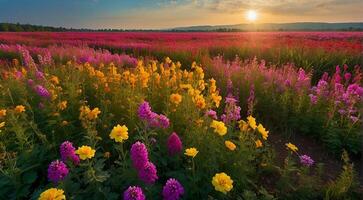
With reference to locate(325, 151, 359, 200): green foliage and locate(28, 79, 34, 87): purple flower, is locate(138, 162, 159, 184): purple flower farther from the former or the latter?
locate(28, 79, 34, 87): purple flower

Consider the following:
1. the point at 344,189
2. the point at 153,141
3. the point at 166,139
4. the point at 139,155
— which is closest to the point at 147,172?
the point at 139,155

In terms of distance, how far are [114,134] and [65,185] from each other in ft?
1.56

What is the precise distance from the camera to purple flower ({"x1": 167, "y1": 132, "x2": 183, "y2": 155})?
9.07 ft

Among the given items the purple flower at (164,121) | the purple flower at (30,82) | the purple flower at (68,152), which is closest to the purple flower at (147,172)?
the purple flower at (68,152)

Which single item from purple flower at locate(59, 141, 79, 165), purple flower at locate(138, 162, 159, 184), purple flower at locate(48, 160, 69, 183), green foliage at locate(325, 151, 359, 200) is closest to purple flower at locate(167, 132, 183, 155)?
purple flower at locate(138, 162, 159, 184)

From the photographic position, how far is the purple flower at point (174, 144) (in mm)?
2764

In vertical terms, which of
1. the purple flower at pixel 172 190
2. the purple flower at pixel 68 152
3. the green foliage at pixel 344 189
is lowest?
the green foliage at pixel 344 189

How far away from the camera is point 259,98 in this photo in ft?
18.0

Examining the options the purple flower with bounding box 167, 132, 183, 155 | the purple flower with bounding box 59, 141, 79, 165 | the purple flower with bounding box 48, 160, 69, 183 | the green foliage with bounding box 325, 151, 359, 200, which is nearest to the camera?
the purple flower with bounding box 48, 160, 69, 183

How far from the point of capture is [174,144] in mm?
2789

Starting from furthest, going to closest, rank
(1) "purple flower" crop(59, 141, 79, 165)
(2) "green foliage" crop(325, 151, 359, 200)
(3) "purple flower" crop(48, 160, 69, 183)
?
1. (2) "green foliage" crop(325, 151, 359, 200)
2. (1) "purple flower" crop(59, 141, 79, 165)
3. (3) "purple flower" crop(48, 160, 69, 183)

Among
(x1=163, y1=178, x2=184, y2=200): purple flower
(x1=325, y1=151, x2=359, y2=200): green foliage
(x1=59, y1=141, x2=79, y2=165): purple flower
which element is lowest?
(x1=325, y1=151, x2=359, y2=200): green foliage

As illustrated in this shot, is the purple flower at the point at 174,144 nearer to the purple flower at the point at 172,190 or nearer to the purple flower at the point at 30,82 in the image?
the purple flower at the point at 172,190

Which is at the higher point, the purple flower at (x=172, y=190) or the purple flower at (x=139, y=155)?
the purple flower at (x=139, y=155)
